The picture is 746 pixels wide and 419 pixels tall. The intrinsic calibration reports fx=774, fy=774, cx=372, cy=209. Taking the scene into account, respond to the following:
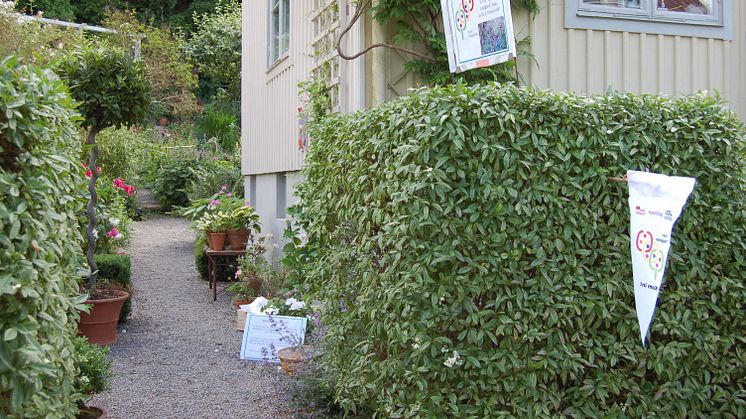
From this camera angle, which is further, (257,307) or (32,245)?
(257,307)

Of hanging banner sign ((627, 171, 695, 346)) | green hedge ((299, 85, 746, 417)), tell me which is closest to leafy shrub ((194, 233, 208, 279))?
green hedge ((299, 85, 746, 417))

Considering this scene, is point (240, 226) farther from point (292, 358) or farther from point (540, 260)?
point (540, 260)

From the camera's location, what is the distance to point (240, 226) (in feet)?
31.4

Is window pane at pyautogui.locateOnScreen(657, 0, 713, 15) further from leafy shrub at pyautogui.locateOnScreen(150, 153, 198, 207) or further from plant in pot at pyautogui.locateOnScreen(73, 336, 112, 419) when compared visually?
leafy shrub at pyautogui.locateOnScreen(150, 153, 198, 207)

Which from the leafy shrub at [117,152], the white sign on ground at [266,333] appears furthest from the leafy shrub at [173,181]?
the white sign on ground at [266,333]

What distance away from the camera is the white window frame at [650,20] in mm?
6156

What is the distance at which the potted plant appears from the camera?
9.50 m

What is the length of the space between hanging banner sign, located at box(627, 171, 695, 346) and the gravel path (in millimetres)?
2338

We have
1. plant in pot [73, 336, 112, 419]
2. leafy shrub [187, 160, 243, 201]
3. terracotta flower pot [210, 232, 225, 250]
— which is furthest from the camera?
leafy shrub [187, 160, 243, 201]

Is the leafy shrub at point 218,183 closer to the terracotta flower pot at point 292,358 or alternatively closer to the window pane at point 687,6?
the terracotta flower pot at point 292,358

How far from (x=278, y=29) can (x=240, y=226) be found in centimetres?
257

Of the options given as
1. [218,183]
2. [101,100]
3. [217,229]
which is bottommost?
[217,229]

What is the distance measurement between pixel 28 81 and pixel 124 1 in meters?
25.6

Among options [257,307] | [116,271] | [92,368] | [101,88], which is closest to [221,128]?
[116,271]
